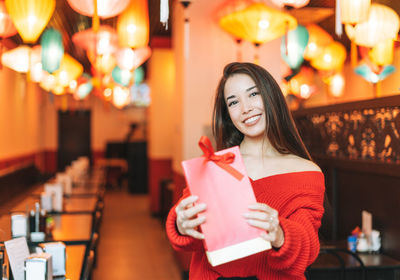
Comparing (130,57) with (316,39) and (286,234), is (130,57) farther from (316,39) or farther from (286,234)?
(286,234)

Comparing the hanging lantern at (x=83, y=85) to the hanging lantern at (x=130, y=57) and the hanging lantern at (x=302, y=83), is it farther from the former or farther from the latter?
the hanging lantern at (x=302, y=83)

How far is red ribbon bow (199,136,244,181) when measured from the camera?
52.1 inches

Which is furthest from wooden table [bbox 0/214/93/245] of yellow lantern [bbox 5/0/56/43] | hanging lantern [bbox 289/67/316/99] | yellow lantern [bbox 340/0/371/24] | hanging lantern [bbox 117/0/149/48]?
hanging lantern [bbox 289/67/316/99]

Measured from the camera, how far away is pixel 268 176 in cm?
163

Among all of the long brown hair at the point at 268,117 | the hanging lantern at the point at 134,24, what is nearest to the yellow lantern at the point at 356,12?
the long brown hair at the point at 268,117

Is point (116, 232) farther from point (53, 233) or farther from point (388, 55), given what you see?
point (388, 55)

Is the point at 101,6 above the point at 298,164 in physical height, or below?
above

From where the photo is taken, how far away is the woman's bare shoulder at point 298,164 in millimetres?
1618

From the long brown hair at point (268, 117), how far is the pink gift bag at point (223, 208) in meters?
0.38

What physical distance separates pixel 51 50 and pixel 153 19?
2226 mm

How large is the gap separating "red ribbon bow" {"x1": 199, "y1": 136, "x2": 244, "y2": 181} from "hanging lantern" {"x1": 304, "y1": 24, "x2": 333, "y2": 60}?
15.4ft

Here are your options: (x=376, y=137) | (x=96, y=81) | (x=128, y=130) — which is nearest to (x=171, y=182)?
(x=96, y=81)

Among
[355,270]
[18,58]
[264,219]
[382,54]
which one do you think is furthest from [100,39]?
[264,219]

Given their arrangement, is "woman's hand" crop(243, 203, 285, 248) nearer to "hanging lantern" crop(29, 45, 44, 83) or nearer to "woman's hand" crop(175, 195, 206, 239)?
"woman's hand" crop(175, 195, 206, 239)
